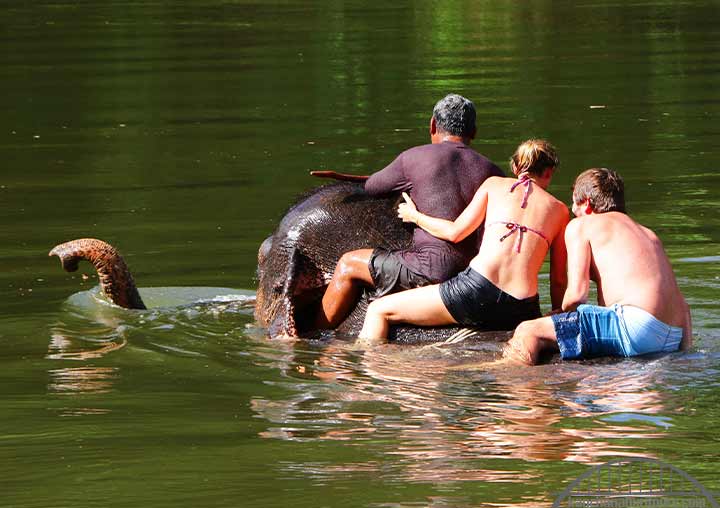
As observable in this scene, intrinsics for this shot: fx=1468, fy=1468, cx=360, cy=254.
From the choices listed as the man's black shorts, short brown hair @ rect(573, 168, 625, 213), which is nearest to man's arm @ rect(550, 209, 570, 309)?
short brown hair @ rect(573, 168, 625, 213)

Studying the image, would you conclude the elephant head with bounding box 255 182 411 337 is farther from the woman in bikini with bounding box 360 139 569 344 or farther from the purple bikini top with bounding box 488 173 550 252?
the purple bikini top with bounding box 488 173 550 252

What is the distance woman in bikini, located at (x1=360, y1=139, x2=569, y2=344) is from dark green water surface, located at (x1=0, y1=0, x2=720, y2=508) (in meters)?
0.29

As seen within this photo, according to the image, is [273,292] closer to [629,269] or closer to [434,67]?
[629,269]

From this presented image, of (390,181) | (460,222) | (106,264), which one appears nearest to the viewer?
(460,222)

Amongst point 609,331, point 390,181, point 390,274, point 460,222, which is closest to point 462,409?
point 609,331

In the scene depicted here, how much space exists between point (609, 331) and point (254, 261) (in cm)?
451

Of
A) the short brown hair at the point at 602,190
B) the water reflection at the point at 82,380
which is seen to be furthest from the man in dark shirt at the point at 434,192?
the water reflection at the point at 82,380

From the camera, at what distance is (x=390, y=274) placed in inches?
356

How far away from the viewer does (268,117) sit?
1988cm

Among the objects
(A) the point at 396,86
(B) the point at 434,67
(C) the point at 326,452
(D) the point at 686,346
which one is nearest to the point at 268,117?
(A) the point at 396,86

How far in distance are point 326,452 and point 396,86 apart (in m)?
15.9

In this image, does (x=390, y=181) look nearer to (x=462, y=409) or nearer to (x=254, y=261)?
(x=462, y=409)

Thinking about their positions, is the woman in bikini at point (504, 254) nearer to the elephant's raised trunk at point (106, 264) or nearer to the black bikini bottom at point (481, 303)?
the black bikini bottom at point (481, 303)

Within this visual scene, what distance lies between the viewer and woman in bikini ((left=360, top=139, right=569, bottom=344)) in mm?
8539
